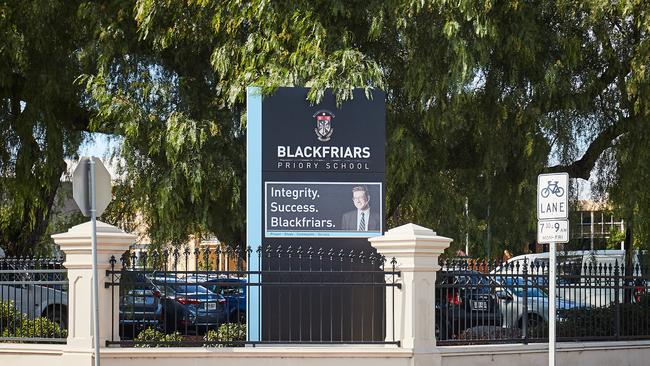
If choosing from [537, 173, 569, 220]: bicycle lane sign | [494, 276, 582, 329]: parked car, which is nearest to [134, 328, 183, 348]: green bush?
[494, 276, 582, 329]: parked car

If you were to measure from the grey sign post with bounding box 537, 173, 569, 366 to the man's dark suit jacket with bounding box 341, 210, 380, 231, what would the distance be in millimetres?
3612

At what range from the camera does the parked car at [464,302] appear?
14000 millimetres

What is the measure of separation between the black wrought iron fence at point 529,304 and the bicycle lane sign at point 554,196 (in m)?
2.66

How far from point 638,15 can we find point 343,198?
6.14 metres

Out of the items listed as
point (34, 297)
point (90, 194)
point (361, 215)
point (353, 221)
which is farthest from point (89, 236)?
point (361, 215)

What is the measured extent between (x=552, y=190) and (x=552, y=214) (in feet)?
0.86

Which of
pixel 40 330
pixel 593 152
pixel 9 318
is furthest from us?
pixel 593 152

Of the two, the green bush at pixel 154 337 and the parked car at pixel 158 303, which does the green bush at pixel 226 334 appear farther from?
the green bush at pixel 154 337

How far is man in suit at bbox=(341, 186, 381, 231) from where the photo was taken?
48.2ft

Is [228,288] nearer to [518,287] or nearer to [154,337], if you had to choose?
[154,337]

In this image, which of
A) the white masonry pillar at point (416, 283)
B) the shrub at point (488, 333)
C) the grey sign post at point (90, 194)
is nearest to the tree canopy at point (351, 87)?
the white masonry pillar at point (416, 283)

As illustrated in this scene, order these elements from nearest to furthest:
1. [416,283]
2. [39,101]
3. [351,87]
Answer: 1. [416,283]
2. [351,87]
3. [39,101]

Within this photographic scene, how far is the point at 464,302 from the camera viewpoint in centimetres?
1414

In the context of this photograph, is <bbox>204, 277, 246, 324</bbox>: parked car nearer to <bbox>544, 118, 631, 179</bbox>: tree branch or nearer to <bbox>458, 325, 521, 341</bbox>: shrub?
<bbox>458, 325, 521, 341</bbox>: shrub
